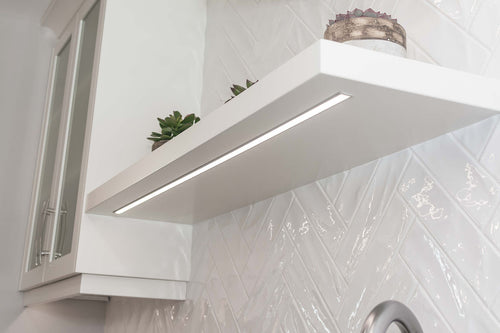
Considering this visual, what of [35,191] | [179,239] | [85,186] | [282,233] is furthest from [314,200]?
[35,191]

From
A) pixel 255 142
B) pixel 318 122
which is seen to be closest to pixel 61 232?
pixel 255 142

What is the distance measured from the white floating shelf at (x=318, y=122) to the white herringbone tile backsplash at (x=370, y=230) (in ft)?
0.19

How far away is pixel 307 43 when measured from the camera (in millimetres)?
1511

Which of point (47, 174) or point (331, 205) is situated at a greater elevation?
point (47, 174)

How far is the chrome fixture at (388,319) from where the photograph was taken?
735 millimetres

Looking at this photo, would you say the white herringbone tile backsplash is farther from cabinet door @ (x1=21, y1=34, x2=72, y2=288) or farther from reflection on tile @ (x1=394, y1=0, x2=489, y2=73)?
cabinet door @ (x1=21, y1=34, x2=72, y2=288)

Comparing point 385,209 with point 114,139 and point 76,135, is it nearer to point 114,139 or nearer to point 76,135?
Answer: point 114,139

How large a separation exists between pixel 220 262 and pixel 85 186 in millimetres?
474

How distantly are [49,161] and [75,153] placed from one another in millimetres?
440

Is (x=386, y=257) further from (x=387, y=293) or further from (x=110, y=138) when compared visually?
(x=110, y=138)

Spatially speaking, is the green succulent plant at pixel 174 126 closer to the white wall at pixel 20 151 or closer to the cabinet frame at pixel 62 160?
the cabinet frame at pixel 62 160

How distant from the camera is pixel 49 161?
2389 millimetres

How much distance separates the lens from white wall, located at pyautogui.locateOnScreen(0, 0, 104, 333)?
2.44 metres

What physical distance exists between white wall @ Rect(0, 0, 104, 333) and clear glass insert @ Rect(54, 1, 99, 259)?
0.58 metres
